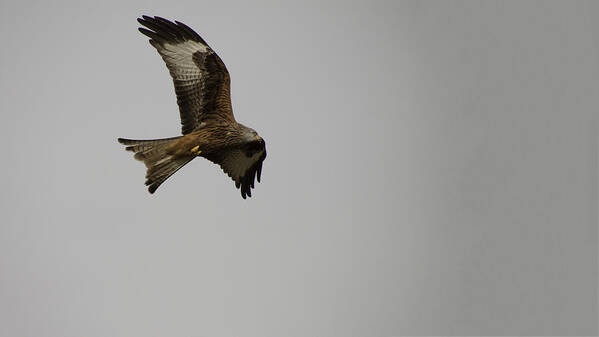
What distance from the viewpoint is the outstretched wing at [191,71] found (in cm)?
840

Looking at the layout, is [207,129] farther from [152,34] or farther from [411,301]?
[411,301]

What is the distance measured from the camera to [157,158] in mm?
7996

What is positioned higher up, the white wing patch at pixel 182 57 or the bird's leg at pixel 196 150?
the white wing patch at pixel 182 57

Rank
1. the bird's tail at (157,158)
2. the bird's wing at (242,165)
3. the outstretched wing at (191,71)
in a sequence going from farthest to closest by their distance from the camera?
the bird's wing at (242,165) → the outstretched wing at (191,71) → the bird's tail at (157,158)

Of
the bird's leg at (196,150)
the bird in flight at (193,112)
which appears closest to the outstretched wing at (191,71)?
the bird in flight at (193,112)

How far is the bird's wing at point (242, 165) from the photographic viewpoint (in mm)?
8867

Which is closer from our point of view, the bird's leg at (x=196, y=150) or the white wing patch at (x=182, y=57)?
the bird's leg at (x=196, y=150)

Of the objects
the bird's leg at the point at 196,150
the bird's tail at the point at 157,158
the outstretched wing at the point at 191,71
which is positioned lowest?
the bird's tail at the point at 157,158

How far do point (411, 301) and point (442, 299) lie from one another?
223 inches

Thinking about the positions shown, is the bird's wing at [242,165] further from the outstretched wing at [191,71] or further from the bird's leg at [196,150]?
the bird's leg at [196,150]

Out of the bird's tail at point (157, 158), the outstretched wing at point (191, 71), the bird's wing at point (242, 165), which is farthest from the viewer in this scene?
the bird's wing at point (242, 165)

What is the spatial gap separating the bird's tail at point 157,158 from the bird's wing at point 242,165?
907 millimetres

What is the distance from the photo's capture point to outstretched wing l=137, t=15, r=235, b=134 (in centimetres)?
840

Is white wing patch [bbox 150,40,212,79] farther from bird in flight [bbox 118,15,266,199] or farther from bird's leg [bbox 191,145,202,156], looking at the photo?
bird's leg [bbox 191,145,202,156]
